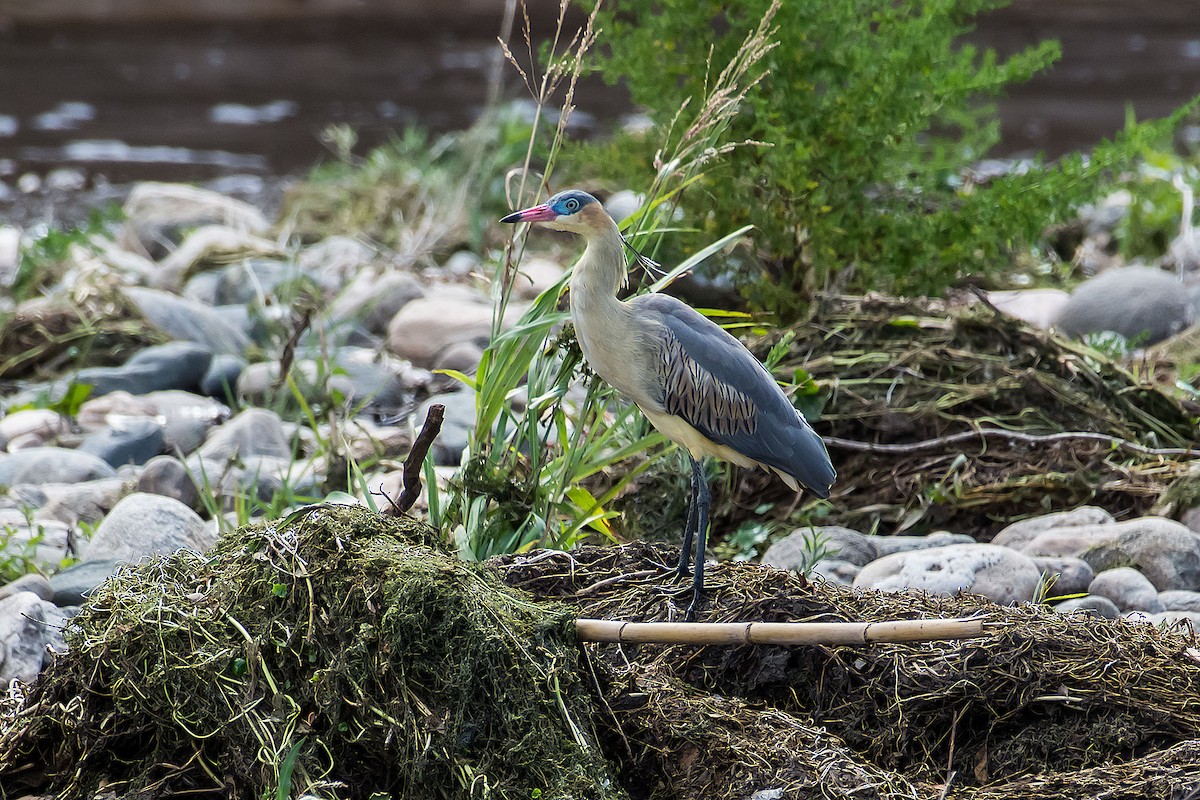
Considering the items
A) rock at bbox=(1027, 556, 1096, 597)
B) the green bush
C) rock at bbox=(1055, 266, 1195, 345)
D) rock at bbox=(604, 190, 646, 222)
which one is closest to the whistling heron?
rock at bbox=(1027, 556, 1096, 597)

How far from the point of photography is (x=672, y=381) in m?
3.41

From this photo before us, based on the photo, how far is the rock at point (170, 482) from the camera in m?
4.93

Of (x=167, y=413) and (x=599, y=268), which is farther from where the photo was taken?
(x=167, y=413)

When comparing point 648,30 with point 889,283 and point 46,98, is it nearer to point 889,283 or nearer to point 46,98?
point 889,283

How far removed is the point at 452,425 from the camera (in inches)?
210

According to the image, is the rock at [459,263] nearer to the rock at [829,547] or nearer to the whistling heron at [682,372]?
the rock at [829,547]

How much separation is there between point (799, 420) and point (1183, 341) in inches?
133

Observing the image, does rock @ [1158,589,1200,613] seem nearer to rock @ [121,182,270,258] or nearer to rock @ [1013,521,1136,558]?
rock @ [1013,521,1136,558]

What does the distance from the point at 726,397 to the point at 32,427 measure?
3.58 m

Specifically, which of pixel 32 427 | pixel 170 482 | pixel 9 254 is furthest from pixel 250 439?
pixel 9 254

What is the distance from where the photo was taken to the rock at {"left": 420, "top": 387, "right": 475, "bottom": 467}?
518 centimetres

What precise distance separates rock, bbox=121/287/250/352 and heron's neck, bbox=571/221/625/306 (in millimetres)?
3816

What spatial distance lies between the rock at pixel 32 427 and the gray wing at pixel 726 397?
333 cm

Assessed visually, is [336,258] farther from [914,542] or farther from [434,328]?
[914,542]
